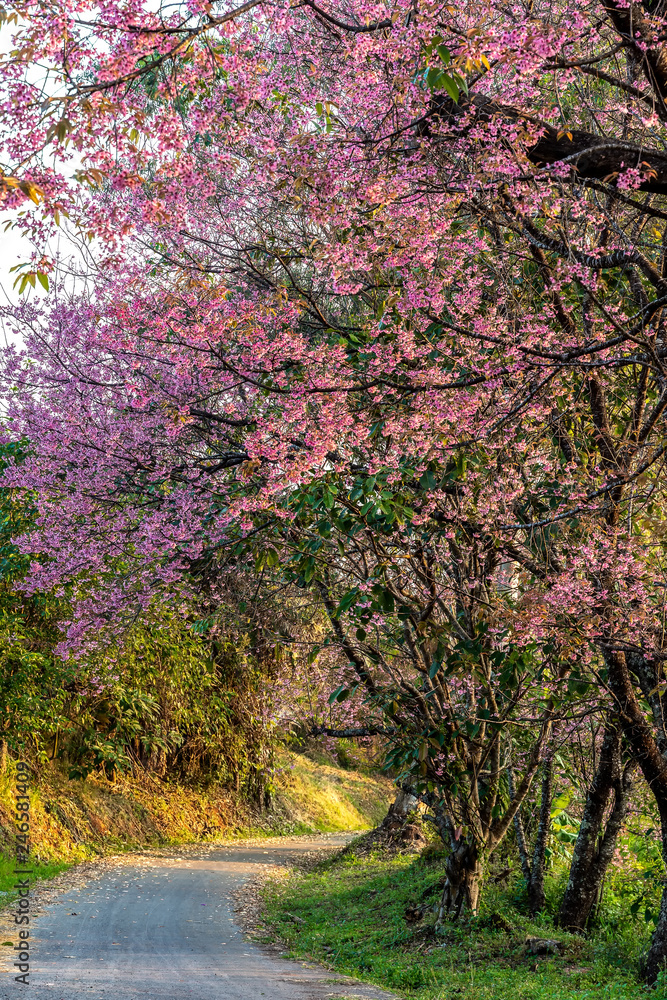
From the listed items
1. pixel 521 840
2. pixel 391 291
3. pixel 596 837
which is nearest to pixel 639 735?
pixel 596 837

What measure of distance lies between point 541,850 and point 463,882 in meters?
0.88

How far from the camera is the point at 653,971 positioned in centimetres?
625

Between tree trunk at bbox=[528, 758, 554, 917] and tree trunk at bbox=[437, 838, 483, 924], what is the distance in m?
0.64

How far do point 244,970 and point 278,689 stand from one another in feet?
17.4

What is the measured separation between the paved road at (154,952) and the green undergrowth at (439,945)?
1.89ft

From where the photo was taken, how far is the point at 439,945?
8125 mm

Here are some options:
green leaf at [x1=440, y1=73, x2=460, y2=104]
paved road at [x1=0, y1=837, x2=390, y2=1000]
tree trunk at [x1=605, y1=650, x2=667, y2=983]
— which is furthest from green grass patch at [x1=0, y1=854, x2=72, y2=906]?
green leaf at [x1=440, y1=73, x2=460, y2=104]

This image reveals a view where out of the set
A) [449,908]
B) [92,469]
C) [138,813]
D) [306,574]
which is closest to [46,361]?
[92,469]

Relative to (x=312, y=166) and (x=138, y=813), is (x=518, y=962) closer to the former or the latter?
(x=312, y=166)

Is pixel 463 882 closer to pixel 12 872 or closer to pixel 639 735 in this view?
pixel 639 735

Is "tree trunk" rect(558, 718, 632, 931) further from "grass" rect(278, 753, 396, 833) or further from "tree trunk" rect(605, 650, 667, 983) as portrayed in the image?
"grass" rect(278, 753, 396, 833)

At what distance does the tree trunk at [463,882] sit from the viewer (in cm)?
855

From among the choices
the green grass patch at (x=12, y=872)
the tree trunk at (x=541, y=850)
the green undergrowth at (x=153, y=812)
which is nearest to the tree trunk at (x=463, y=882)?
the tree trunk at (x=541, y=850)

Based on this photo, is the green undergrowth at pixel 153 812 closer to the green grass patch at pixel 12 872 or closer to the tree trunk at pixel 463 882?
the green grass patch at pixel 12 872
